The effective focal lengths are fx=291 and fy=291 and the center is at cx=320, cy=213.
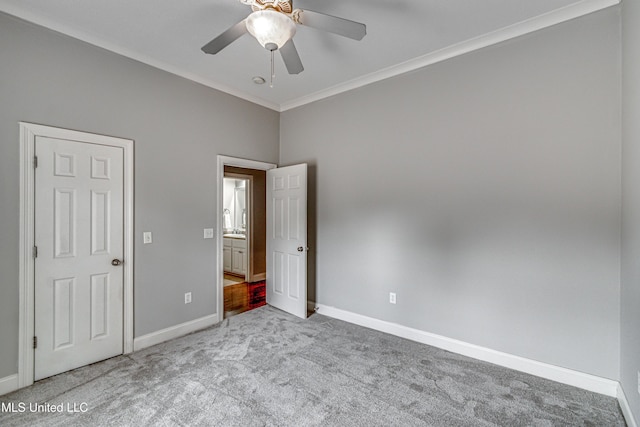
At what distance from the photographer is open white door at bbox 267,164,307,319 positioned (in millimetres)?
3732

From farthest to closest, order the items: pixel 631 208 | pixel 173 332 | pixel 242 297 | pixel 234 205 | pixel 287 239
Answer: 1. pixel 234 205
2. pixel 242 297
3. pixel 287 239
4. pixel 173 332
5. pixel 631 208

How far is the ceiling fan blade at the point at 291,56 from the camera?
6.52 ft

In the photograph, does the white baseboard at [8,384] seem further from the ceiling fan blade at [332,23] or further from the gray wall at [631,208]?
the gray wall at [631,208]

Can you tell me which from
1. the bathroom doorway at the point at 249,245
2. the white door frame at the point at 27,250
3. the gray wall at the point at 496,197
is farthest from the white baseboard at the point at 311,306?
the white door frame at the point at 27,250

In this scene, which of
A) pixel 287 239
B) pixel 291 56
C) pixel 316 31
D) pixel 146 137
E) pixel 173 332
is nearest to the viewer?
pixel 291 56

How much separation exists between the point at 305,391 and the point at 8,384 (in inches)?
89.4

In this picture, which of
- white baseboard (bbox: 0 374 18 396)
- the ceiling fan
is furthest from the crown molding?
white baseboard (bbox: 0 374 18 396)

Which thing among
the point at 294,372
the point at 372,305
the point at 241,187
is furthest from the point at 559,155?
the point at 241,187

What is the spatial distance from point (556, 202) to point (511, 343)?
50.3 inches

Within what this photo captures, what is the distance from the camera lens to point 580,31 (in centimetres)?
227

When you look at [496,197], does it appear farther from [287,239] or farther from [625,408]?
[287,239]

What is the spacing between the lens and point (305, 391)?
88.8 inches

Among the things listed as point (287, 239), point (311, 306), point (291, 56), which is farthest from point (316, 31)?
point (311, 306)

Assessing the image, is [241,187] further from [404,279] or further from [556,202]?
[556,202]
